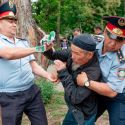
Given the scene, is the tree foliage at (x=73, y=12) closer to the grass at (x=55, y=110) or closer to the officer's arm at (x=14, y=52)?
the grass at (x=55, y=110)

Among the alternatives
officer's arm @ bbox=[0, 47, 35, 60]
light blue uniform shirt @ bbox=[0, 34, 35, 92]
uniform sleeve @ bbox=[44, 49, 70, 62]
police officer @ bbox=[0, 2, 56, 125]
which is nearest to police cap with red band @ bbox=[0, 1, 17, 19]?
police officer @ bbox=[0, 2, 56, 125]

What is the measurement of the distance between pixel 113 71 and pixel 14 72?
1.06 meters

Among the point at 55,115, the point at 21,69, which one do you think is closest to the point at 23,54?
the point at 21,69

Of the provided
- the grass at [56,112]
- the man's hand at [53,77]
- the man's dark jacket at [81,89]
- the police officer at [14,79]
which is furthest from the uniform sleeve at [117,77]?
the grass at [56,112]

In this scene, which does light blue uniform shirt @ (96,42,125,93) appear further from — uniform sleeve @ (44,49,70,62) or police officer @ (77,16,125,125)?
uniform sleeve @ (44,49,70,62)

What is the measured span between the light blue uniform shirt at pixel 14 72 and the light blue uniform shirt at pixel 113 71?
0.87 metres

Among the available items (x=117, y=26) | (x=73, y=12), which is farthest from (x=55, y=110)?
(x=73, y=12)

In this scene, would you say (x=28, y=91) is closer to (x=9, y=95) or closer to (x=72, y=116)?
(x=9, y=95)

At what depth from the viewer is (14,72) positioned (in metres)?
4.05

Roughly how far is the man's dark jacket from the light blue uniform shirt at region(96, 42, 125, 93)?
0.08 meters

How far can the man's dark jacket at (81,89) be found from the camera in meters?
3.71

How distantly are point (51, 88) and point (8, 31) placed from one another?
12.9ft

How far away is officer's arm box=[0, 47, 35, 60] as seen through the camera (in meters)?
3.76

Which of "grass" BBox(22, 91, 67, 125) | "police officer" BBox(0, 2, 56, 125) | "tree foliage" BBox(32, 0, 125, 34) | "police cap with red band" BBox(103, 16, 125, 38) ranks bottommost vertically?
"tree foliage" BBox(32, 0, 125, 34)
